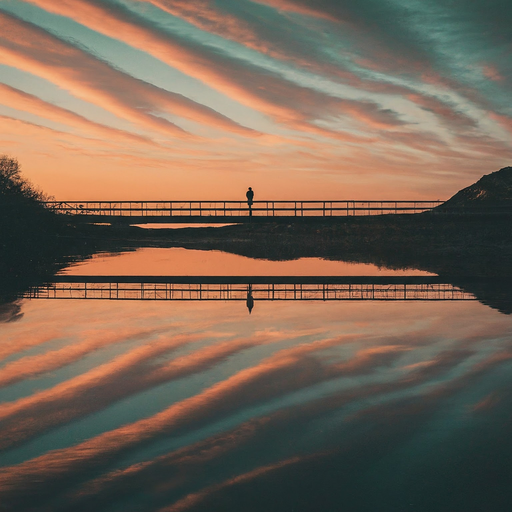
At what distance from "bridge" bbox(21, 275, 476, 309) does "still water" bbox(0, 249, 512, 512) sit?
5.80 metres

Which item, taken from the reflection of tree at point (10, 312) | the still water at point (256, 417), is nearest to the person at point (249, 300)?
the still water at point (256, 417)

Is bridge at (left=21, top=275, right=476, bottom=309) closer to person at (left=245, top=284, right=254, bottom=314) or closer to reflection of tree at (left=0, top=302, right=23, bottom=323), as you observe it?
person at (left=245, top=284, right=254, bottom=314)

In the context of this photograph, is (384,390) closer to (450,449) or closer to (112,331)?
(450,449)

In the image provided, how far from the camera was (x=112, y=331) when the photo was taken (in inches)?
502

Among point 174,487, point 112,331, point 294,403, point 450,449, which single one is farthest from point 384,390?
point 112,331

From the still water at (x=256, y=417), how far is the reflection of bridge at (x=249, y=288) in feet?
19.7

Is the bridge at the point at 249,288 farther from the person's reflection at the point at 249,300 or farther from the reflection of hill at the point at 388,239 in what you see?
the reflection of hill at the point at 388,239

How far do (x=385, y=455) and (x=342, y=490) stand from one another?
92cm

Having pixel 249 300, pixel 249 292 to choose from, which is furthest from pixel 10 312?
pixel 249 292

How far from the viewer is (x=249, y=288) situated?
22281 mm

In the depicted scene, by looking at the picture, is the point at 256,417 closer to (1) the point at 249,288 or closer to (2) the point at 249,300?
(2) the point at 249,300

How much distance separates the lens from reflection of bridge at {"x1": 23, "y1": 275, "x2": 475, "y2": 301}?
19438 millimetres

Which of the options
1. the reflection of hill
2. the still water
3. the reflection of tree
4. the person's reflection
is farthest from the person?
the reflection of hill

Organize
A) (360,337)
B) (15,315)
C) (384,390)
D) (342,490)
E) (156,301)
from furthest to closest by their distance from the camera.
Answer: (156,301) < (15,315) < (360,337) < (384,390) < (342,490)
